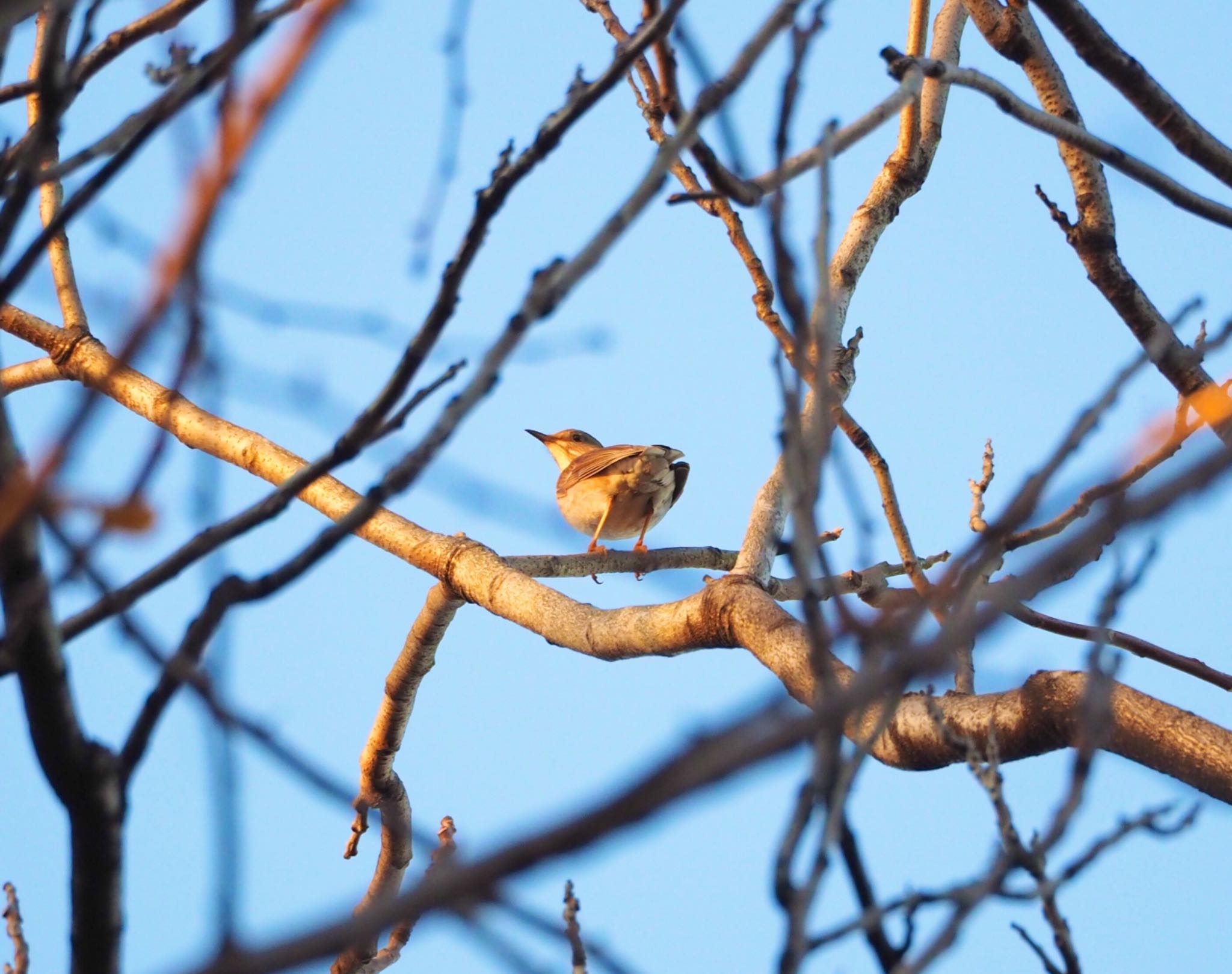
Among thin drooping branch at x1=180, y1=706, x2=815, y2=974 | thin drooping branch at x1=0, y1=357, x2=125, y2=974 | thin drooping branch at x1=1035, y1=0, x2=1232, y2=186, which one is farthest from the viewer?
thin drooping branch at x1=1035, y1=0, x2=1232, y2=186

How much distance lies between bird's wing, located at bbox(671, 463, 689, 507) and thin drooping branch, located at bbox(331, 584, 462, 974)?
2881 millimetres

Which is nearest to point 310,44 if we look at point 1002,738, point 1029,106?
point 1029,106

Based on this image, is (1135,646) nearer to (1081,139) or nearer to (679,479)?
(1081,139)

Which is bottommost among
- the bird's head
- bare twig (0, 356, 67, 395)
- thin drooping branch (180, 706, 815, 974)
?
thin drooping branch (180, 706, 815, 974)

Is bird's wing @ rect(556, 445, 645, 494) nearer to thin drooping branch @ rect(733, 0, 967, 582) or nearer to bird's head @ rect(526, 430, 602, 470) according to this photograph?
bird's head @ rect(526, 430, 602, 470)

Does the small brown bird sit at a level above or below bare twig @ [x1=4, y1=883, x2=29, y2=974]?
above

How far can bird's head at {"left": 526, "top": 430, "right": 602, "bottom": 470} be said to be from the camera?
9062 mm

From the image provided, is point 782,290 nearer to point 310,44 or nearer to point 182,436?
point 310,44

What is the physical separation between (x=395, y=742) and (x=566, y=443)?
15.0ft

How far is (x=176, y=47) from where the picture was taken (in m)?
1.85

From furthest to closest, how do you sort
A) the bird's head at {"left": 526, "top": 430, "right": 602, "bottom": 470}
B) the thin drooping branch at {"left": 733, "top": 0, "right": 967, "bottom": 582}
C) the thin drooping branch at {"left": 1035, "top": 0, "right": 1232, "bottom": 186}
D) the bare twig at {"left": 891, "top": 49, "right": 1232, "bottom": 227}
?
the bird's head at {"left": 526, "top": 430, "right": 602, "bottom": 470}
the thin drooping branch at {"left": 733, "top": 0, "right": 967, "bottom": 582}
the thin drooping branch at {"left": 1035, "top": 0, "right": 1232, "bottom": 186}
the bare twig at {"left": 891, "top": 49, "right": 1232, "bottom": 227}

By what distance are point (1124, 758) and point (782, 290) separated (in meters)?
1.39

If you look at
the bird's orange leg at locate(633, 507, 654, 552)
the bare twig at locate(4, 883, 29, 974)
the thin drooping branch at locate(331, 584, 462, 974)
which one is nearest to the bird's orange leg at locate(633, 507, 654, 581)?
the bird's orange leg at locate(633, 507, 654, 552)

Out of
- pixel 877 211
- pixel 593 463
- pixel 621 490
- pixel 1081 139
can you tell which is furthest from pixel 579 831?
pixel 593 463
